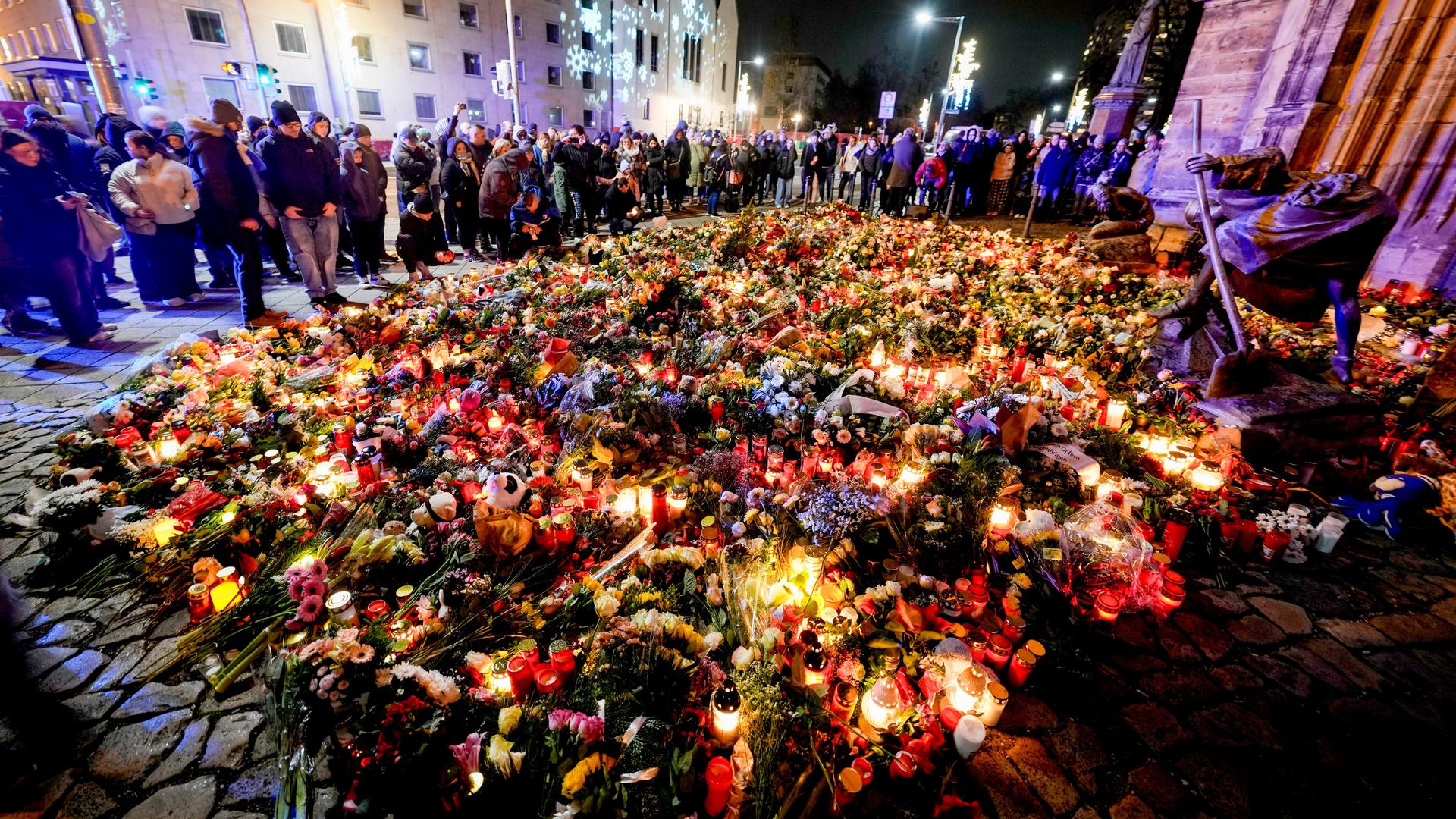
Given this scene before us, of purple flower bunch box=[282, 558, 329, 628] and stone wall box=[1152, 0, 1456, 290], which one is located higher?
stone wall box=[1152, 0, 1456, 290]

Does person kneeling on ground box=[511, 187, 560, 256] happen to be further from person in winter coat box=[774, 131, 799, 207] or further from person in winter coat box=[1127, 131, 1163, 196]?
person in winter coat box=[1127, 131, 1163, 196]

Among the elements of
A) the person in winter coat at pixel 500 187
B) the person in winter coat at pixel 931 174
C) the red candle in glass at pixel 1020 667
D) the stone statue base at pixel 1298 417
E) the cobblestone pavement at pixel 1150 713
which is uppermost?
the person in winter coat at pixel 931 174

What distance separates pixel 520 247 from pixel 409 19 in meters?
29.2

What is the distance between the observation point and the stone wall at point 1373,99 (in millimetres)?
7484

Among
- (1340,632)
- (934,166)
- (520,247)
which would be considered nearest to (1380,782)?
(1340,632)

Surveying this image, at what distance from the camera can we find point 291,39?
87.7 feet

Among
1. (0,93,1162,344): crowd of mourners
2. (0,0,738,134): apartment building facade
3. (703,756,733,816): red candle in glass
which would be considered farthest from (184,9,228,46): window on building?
(703,756,733,816): red candle in glass

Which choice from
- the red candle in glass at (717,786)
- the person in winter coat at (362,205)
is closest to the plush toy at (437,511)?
the red candle in glass at (717,786)

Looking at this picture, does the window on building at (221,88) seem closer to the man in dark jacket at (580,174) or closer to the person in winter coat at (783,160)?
the man in dark jacket at (580,174)

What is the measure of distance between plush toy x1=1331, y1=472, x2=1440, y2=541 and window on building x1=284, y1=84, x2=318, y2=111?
3635 cm

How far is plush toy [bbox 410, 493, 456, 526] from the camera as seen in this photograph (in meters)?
3.59

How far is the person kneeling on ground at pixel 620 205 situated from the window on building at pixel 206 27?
2451 centimetres

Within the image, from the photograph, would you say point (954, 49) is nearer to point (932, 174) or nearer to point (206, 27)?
point (932, 174)

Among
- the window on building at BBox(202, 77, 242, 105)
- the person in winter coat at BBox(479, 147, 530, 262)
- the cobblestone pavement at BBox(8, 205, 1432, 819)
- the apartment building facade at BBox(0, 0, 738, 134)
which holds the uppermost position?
the apartment building facade at BBox(0, 0, 738, 134)
